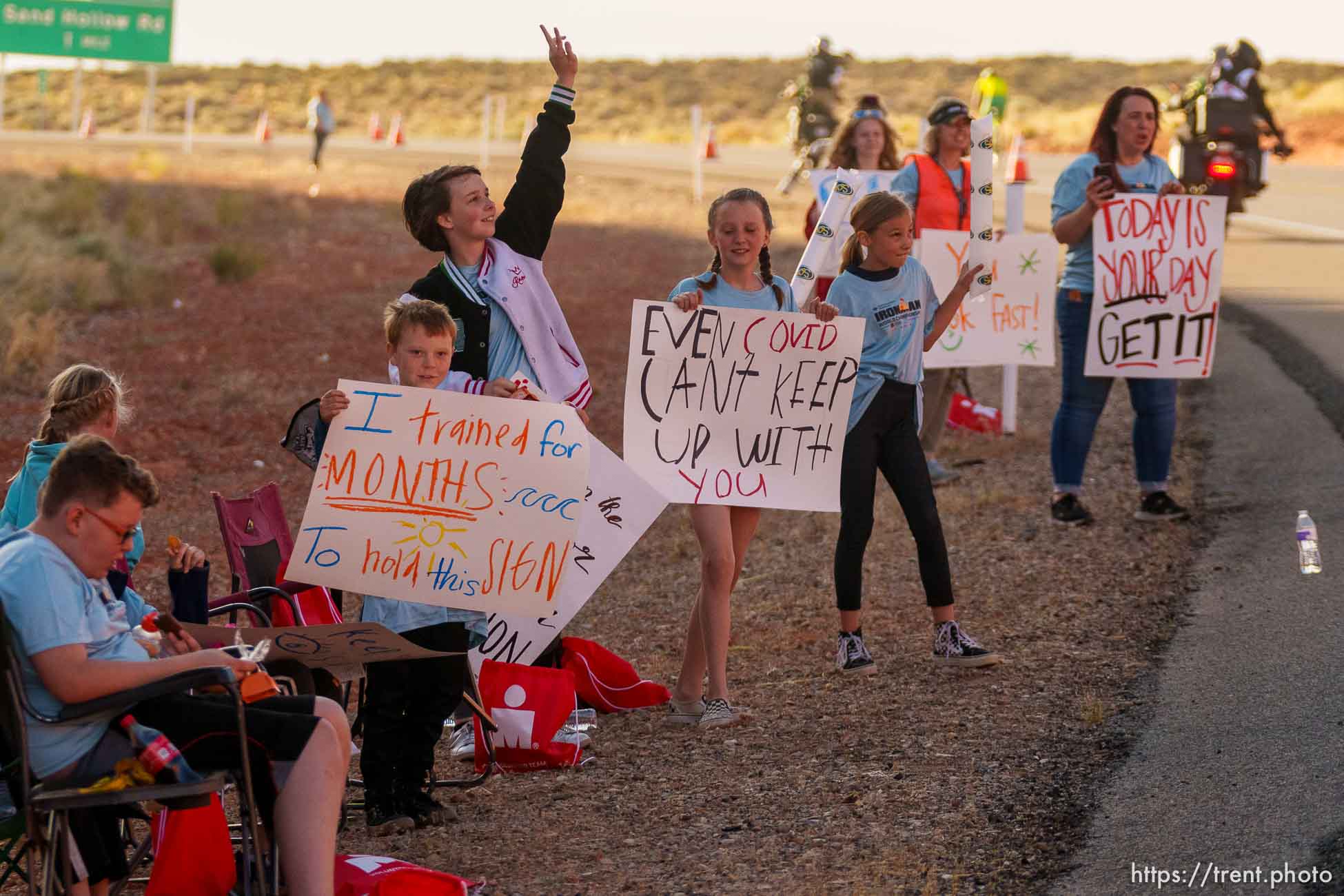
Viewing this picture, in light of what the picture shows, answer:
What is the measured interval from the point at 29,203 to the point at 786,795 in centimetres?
2330

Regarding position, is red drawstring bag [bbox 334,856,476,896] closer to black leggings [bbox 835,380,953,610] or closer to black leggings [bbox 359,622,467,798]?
black leggings [bbox 359,622,467,798]

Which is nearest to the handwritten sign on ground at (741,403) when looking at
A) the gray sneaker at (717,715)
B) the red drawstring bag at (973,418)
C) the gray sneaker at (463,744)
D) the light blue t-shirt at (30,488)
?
the gray sneaker at (717,715)

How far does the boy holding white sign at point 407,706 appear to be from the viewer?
192 inches

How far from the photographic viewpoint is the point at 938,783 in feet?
16.3

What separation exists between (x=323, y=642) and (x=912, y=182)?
5.25 m

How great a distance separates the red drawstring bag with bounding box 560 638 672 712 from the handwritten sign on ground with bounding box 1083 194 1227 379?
320 centimetres

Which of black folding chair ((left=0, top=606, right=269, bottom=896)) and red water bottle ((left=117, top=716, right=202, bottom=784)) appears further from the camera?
red water bottle ((left=117, top=716, right=202, bottom=784))

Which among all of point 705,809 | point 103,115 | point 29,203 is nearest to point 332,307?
point 29,203

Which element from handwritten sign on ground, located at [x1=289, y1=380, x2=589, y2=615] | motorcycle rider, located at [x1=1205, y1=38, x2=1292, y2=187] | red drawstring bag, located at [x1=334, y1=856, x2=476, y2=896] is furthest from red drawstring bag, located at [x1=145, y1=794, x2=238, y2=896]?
motorcycle rider, located at [x1=1205, y1=38, x2=1292, y2=187]

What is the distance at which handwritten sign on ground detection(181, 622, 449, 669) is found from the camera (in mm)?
4363

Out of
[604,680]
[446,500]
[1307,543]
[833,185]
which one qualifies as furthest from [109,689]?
[1307,543]

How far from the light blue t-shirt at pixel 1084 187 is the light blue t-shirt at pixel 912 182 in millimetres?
766

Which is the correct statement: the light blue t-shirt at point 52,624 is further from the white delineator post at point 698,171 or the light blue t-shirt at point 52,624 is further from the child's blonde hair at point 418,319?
the white delineator post at point 698,171

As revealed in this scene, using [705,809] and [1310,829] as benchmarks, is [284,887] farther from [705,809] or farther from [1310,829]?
[1310,829]
